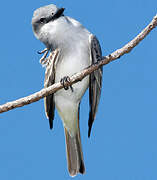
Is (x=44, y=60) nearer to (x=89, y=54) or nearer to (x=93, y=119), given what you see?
(x=89, y=54)

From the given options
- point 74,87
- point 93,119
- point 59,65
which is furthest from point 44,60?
point 93,119

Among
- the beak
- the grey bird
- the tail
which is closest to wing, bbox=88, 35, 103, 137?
the grey bird

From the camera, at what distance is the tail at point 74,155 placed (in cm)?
416

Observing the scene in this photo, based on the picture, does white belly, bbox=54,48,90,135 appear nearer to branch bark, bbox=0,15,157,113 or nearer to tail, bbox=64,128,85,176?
tail, bbox=64,128,85,176

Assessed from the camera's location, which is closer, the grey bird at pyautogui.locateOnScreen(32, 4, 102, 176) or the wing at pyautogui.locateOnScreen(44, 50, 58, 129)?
the grey bird at pyautogui.locateOnScreen(32, 4, 102, 176)

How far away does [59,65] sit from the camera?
386cm

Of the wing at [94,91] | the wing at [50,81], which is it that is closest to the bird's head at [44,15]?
the wing at [50,81]

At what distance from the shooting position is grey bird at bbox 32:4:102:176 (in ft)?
12.1

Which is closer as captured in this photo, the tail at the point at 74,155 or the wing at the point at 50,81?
the wing at the point at 50,81

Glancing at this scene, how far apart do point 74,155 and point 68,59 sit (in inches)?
41.4

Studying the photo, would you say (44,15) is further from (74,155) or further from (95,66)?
(74,155)

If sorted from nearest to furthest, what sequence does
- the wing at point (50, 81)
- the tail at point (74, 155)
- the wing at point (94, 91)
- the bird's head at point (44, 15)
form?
the bird's head at point (44, 15), the wing at point (50, 81), the wing at point (94, 91), the tail at point (74, 155)

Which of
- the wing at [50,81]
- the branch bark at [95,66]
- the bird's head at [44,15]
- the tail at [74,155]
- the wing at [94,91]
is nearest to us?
the branch bark at [95,66]

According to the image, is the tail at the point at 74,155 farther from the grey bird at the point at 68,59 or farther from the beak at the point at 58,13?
the beak at the point at 58,13
